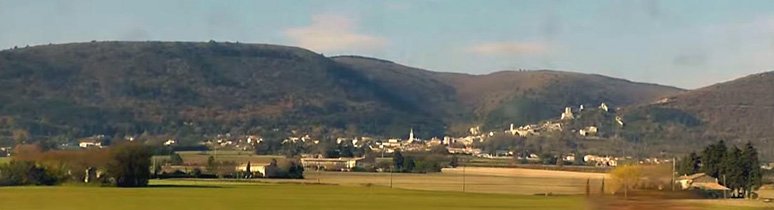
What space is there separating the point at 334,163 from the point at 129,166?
4404 centimetres

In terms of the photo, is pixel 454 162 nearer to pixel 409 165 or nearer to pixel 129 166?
pixel 409 165

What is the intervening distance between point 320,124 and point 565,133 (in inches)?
1825

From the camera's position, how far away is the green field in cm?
4588

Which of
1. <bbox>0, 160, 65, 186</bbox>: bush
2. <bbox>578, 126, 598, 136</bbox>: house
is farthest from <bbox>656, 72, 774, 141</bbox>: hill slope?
<bbox>0, 160, 65, 186</bbox>: bush

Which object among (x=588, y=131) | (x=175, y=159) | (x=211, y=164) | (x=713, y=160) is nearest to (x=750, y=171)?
(x=713, y=160)

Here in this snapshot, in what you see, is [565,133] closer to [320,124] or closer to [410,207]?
[320,124]

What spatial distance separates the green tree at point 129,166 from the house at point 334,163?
32903mm

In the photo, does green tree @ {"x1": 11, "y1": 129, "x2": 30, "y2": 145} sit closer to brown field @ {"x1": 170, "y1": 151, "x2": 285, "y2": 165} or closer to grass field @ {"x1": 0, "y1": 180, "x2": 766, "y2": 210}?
brown field @ {"x1": 170, "y1": 151, "x2": 285, "y2": 165}

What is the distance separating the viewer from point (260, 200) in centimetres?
5322

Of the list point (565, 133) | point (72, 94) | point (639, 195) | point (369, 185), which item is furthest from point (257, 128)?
point (639, 195)

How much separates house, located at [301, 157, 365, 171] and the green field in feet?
128

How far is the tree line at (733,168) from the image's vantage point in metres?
80.9

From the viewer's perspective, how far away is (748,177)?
81125mm

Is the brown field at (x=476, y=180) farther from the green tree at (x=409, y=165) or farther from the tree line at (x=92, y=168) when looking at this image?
the tree line at (x=92, y=168)
